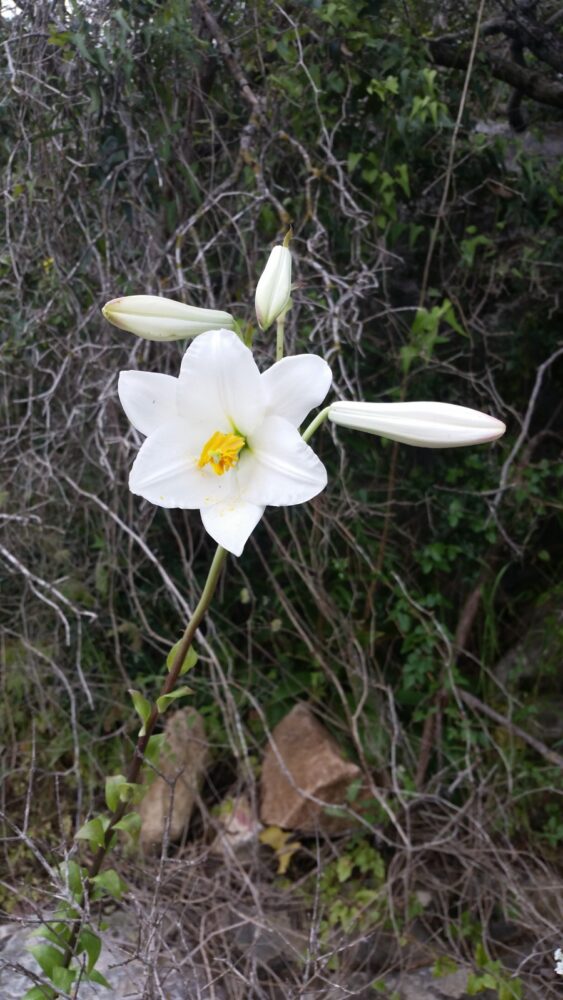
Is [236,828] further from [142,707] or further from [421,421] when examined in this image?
[421,421]

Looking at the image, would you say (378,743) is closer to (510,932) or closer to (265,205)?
(510,932)

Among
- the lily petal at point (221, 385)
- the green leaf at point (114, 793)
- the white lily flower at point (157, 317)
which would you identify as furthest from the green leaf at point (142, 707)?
the white lily flower at point (157, 317)

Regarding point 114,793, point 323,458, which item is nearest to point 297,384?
point 114,793

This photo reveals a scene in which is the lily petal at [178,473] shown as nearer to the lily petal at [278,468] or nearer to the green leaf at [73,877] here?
the lily petal at [278,468]

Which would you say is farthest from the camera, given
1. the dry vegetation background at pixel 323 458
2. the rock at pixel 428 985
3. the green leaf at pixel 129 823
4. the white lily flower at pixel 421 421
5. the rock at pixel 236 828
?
the rock at pixel 236 828

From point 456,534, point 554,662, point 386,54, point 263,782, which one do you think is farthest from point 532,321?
point 263,782
